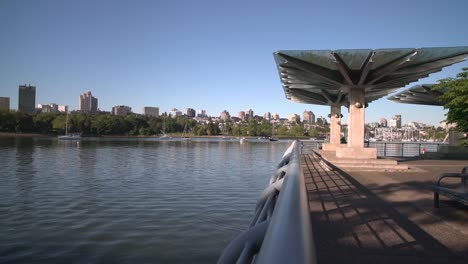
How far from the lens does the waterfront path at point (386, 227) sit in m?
5.07

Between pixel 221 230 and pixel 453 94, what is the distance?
14332mm

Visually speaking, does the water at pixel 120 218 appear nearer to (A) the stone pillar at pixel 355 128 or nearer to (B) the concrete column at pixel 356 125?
(A) the stone pillar at pixel 355 128

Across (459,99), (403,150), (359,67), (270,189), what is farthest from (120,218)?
(403,150)

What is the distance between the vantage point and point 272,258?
3.27 feet

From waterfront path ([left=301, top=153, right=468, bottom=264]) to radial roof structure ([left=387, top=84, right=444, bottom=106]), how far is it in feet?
70.5

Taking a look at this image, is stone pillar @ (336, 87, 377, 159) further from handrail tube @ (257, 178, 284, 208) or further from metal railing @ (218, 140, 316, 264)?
metal railing @ (218, 140, 316, 264)

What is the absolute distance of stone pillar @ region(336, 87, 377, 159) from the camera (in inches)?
766

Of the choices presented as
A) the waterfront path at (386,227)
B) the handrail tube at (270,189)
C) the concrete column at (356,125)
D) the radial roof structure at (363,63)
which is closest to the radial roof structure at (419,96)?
the radial roof structure at (363,63)

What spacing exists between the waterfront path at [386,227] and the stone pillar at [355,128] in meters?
8.54

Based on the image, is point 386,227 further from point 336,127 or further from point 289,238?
point 336,127

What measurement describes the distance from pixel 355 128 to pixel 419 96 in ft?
51.3

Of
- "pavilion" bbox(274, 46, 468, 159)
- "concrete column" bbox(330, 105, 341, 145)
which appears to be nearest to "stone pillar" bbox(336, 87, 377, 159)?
"pavilion" bbox(274, 46, 468, 159)

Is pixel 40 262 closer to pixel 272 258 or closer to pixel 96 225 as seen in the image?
pixel 96 225

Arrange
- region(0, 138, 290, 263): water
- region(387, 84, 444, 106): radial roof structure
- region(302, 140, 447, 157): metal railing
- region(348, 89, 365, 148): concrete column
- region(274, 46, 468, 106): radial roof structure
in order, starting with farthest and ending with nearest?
region(302, 140, 447, 157): metal railing → region(387, 84, 444, 106): radial roof structure → region(348, 89, 365, 148): concrete column → region(274, 46, 468, 106): radial roof structure → region(0, 138, 290, 263): water
